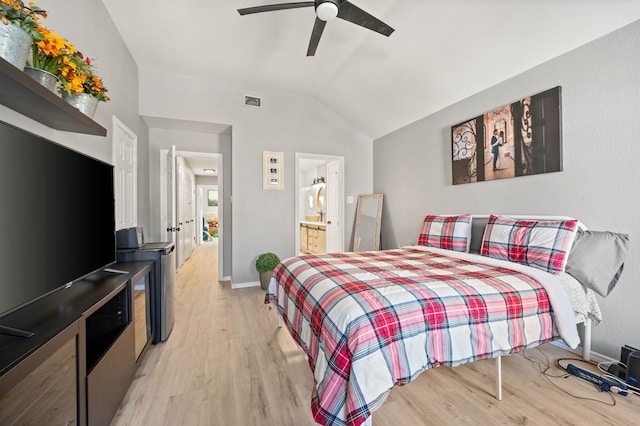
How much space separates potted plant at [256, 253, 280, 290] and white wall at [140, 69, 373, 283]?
268mm

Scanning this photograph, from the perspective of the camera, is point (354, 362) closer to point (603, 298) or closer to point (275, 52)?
point (603, 298)

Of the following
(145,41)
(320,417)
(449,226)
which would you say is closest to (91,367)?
(320,417)

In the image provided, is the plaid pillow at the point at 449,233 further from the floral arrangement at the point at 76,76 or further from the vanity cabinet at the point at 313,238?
the floral arrangement at the point at 76,76

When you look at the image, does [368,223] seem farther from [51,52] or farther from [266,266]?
[51,52]

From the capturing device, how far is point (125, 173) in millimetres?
2975

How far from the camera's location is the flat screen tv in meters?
0.93

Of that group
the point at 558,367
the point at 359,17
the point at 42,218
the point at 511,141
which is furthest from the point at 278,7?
the point at 558,367

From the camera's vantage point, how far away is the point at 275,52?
129 inches

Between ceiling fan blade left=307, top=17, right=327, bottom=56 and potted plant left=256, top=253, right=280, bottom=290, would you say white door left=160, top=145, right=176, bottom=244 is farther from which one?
Result: ceiling fan blade left=307, top=17, right=327, bottom=56

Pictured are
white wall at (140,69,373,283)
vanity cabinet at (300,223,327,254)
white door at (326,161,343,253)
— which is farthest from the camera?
vanity cabinet at (300,223,327,254)

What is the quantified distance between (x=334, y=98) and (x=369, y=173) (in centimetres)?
142

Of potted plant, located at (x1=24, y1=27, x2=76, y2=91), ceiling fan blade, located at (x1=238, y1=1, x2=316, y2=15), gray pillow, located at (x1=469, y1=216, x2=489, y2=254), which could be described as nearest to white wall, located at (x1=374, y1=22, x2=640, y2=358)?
gray pillow, located at (x1=469, y1=216, x2=489, y2=254)

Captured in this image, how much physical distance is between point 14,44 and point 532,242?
10.1 feet

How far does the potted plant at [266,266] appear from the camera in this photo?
390 centimetres
